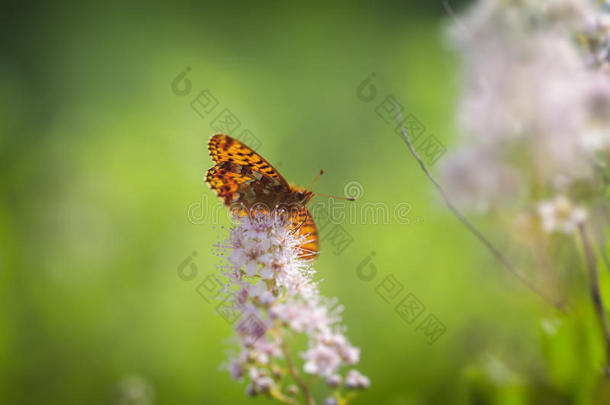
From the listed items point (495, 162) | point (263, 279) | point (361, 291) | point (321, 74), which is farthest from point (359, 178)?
point (263, 279)

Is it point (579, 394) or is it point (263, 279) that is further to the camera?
point (579, 394)

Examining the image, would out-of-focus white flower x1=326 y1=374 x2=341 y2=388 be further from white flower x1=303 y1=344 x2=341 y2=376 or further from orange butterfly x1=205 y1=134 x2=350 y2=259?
orange butterfly x1=205 y1=134 x2=350 y2=259

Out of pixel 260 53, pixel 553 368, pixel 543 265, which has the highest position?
pixel 260 53

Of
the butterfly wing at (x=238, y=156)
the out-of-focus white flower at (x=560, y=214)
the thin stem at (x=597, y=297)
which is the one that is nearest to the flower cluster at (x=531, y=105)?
the out-of-focus white flower at (x=560, y=214)

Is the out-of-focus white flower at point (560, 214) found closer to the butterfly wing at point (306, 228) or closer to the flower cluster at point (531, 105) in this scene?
the flower cluster at point (531, 105)

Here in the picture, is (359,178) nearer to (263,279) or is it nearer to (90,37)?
(263,279)

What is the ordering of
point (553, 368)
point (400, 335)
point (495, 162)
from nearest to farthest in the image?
1. point (553, 368)
2. point (495, 162)
3. point (400, 335)
